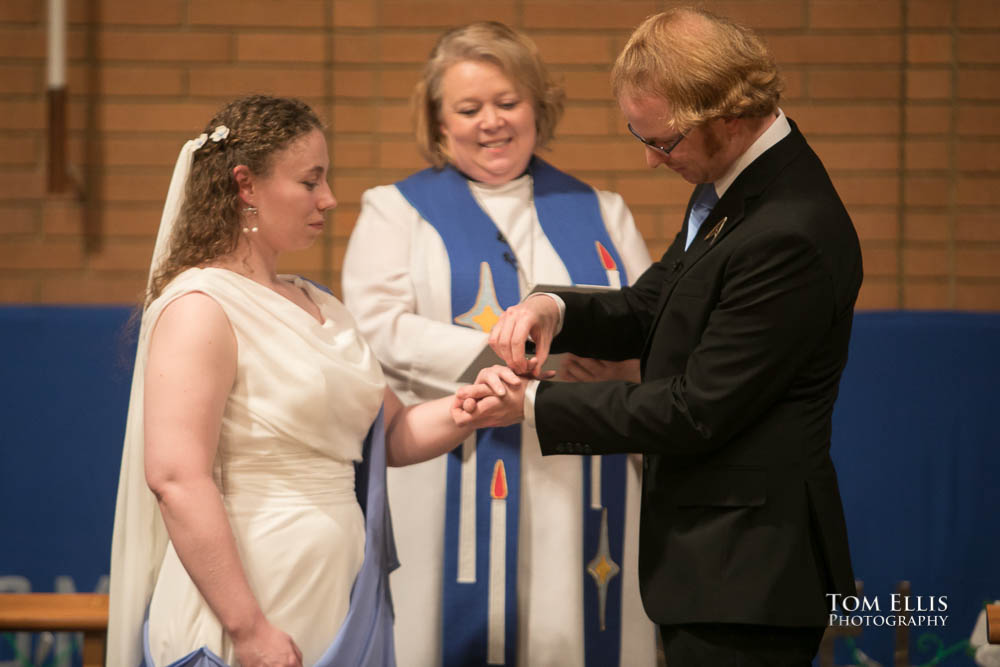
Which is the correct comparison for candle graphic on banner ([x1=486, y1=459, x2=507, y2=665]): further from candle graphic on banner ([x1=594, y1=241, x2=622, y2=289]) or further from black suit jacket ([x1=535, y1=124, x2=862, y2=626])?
black suit jacket ([x1=535, y1=124, x2=862, y2=626])

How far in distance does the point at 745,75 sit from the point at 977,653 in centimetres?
221

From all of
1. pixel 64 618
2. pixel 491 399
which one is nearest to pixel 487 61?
pixel 491 399

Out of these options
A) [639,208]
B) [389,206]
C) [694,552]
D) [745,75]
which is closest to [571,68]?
[639,208]

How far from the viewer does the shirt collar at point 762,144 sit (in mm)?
1992

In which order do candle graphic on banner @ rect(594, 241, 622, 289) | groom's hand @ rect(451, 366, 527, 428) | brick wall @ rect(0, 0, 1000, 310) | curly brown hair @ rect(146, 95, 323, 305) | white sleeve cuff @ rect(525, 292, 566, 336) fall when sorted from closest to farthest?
curly brown hair @ rect(146, 95, 323, 305)
groom's hand @ rect(451, 366, 527, 428)
white sleeve cuff @ rect(525, 292, 566, 336)
candle graphic on banner @ rect(594, 241, 622, 289)
brick wall @ rect(0, 0, 1000, 310)

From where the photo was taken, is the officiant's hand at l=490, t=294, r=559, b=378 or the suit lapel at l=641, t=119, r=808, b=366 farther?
the officiant's hand at l=490, t=294, r=559, b=378

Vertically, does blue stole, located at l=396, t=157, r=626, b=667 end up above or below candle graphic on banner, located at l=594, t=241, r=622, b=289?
below

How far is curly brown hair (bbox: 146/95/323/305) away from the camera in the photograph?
6.62 ft

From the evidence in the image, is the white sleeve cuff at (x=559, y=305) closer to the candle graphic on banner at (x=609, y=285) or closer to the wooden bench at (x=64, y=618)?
the candle graphic on banner at (x=609, y=285)

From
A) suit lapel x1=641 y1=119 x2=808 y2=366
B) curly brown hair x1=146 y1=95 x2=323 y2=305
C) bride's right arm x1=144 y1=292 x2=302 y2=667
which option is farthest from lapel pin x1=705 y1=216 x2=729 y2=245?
bride's right arm x1=144 y1=292 x2=302 y2=667

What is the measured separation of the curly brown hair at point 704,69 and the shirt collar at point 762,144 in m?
0.03

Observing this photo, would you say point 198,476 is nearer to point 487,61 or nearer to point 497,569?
point 497,569

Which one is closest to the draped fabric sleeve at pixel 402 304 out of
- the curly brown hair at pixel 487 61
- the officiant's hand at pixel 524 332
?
the curly brown hair at pixel 487 61

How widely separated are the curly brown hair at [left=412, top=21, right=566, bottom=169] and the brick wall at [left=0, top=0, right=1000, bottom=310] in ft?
3.72
